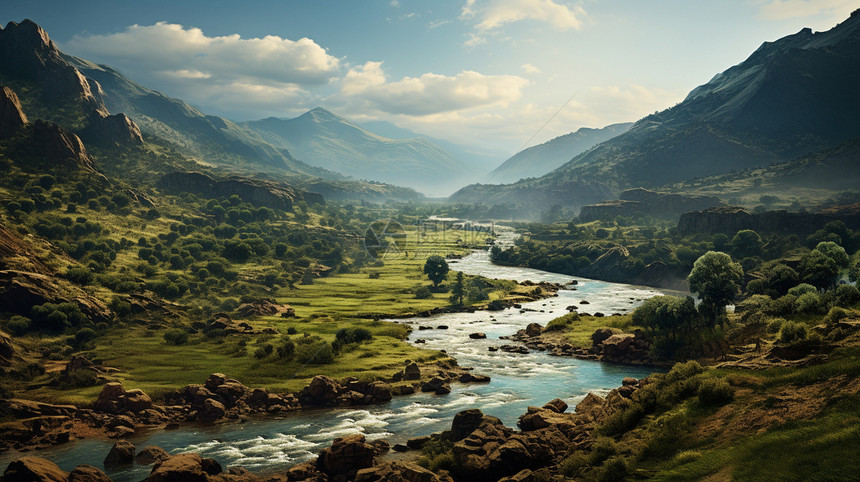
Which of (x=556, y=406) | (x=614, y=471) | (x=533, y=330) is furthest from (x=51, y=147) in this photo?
(x=614, y=471)

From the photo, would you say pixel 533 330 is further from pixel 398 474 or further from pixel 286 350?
pixel 398 474

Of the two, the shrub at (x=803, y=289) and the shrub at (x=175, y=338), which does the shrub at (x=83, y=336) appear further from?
the shrub at (x=803, y=289)

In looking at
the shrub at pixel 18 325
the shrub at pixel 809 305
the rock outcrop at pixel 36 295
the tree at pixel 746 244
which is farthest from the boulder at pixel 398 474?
the tree at pixel 746 244

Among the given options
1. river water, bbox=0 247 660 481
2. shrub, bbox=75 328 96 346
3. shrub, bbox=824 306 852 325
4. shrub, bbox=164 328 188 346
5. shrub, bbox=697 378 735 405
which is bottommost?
river water, bbox=0 247 660 481

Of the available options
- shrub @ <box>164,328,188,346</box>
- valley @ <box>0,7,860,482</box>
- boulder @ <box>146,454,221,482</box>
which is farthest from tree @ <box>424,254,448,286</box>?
boulder @ <box>146,454,221,482</box>

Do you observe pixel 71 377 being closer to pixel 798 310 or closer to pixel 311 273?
pixel 798 310

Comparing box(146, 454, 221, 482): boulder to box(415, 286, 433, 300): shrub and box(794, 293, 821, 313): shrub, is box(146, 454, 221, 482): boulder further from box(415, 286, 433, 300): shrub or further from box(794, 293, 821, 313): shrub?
box(415, 286, 433, 300): shrub
